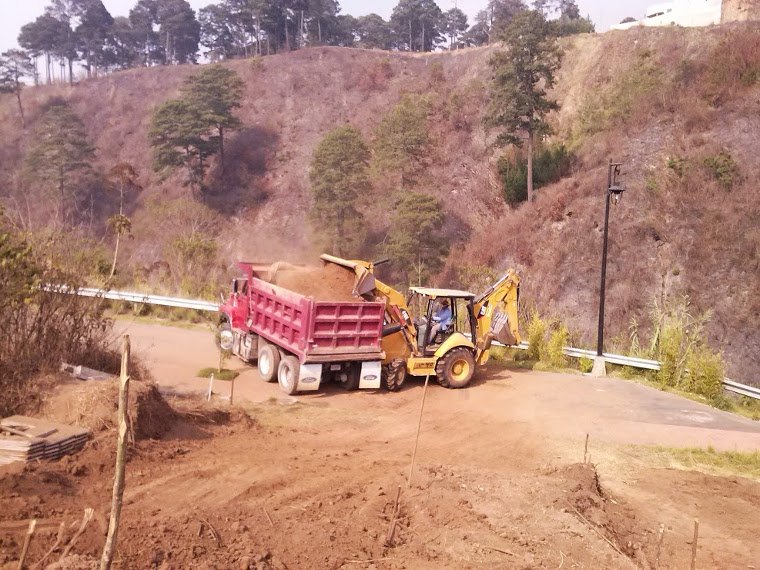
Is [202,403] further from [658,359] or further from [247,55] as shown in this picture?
[247,55]

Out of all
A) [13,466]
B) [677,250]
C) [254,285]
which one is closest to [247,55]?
[677,250]

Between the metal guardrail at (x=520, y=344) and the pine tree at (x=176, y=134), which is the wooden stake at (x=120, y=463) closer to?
the metal guardrail at (x=520, y=344)

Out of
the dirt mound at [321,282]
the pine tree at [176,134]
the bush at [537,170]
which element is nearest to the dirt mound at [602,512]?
the dirt mound at [321,282]

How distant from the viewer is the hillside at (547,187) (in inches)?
1109

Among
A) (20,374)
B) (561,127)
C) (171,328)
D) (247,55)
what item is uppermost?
(247,55)

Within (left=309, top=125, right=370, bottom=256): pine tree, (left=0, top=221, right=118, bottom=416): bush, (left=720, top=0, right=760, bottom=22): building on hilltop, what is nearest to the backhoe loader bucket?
(left=0, top=221, right=118, bottom=416): bush

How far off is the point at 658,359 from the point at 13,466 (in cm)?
1388

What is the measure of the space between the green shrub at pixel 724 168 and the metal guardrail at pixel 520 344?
1660cm

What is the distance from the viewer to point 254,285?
13.4 m

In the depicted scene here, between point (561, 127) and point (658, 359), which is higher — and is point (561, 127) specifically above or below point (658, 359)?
above

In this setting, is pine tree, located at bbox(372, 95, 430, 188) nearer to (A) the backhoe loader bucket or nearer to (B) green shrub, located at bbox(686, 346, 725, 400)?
(B) green shrub, located at bbox(686, 346, 725, 400)

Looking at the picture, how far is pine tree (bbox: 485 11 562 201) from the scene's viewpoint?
1447 inches

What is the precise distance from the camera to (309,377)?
11727 millimetres

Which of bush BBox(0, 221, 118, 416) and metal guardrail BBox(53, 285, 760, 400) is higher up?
bush BBox(0, 221, 118, 416)
